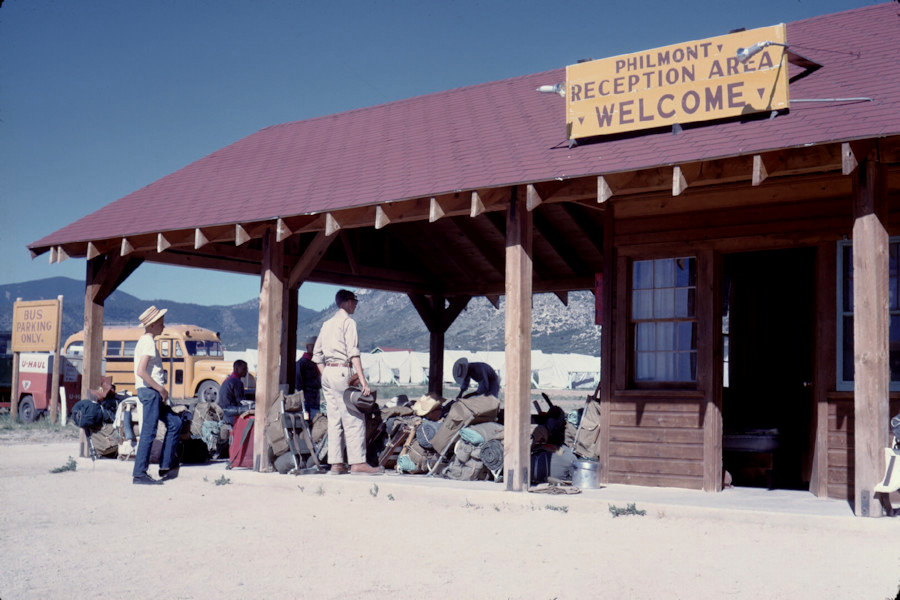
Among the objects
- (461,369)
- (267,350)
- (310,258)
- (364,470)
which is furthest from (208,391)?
(364,470)

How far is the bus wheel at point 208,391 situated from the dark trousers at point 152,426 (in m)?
14.9

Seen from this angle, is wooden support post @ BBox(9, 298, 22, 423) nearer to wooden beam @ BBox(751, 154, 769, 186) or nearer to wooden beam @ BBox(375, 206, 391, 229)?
wooden beam @ BBox(375, 206, 391, 229)

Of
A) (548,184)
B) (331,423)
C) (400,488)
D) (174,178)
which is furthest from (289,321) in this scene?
(548,184)

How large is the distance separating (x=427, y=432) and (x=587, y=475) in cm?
202

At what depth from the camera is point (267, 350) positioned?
10.2m

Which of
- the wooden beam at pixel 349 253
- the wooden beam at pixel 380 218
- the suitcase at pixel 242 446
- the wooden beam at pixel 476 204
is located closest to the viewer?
the wooden beam at pixel 476 204

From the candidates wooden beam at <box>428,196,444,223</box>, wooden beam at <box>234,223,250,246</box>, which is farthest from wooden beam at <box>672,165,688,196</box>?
wooden beam at <box>234,223,250,246</box>

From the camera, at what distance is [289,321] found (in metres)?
13.9

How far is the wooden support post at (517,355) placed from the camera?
8.29 meters

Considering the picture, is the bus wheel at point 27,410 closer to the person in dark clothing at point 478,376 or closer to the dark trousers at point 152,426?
the dark trousers at point 152,426

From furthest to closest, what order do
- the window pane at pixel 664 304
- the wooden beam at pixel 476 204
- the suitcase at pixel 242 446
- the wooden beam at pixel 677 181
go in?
the suitcase at pixel 242 446 < the window pane at pixel 664 304 < the wooden beam at pixel 476 204 < the wooden beam at pixel 677 181

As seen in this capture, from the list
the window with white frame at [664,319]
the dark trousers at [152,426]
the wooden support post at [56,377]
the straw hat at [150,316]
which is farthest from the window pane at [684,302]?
the wooden support post at [56,377]

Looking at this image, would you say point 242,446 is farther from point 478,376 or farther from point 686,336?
point 686,336

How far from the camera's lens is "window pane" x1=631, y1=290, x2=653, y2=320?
9422 mm
